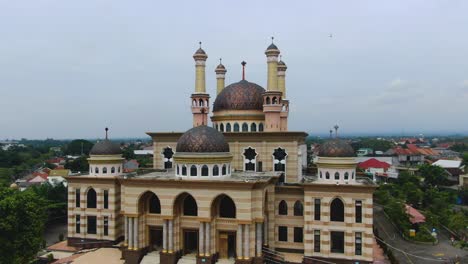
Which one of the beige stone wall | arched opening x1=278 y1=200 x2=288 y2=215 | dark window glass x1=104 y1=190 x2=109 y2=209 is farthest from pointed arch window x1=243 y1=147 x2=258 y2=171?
dark window glass x1=104 y1=190 x2=109 y2=209

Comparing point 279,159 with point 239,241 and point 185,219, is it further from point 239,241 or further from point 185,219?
point 185,219

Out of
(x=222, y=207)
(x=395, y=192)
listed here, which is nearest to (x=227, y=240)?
(x=222, y=207)

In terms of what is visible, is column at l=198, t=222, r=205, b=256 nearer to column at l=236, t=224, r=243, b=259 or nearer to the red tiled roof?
column at l=236, t=224, r=243, b=259

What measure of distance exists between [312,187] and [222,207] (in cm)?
652

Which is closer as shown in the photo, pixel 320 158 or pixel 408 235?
pixel 320 158

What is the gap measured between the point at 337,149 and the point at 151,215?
47.1 feet

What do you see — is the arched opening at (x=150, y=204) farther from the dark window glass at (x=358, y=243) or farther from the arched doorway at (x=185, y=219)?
the dark window glass at (x=358, y=243)

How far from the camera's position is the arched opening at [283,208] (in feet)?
98.9

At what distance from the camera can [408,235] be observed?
123 feet

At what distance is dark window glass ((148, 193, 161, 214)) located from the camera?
29.2 m

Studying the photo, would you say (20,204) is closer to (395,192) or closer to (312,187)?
(312,187)

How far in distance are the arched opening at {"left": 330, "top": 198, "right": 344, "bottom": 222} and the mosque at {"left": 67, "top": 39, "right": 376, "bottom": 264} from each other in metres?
0.07

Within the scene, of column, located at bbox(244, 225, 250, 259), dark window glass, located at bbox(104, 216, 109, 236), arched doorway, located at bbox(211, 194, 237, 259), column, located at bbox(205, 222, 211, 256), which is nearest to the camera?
column, located at bbox(244, 225, 250, 259)

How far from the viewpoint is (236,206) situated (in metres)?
26.1
